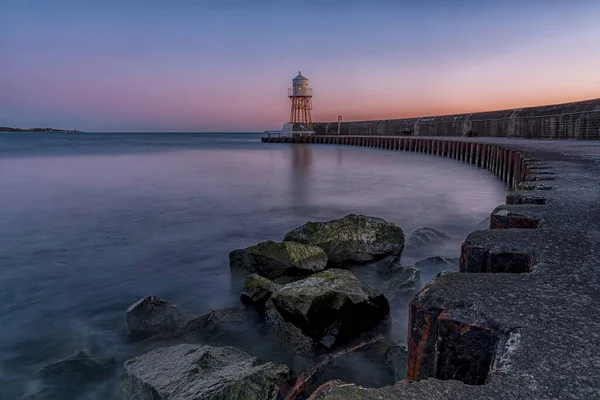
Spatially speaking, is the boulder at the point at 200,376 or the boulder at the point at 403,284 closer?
the boulder at the point at 200,376

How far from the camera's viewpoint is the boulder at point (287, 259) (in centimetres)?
439

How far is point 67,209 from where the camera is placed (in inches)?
392

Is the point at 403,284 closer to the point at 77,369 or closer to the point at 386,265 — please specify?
the point at 386,265

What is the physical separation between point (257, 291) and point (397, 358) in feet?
4.99

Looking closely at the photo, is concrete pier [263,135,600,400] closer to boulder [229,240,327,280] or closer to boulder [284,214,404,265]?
boulder [229,240,327,280]

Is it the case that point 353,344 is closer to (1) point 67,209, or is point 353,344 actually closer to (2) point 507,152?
(1) point 67,209

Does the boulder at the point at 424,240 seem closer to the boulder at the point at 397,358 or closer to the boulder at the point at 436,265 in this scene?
the boulder at the point at 436,265

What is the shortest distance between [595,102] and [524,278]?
21.4 metres

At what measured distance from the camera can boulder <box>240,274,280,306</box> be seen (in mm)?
3881

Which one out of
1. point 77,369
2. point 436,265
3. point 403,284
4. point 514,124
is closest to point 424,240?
point 436,265

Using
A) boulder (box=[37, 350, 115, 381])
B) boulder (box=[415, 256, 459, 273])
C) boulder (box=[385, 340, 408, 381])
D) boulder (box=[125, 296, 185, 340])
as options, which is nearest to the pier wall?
boulder (box=[415, 256, 459, 273])

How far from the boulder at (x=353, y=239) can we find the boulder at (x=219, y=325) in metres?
1.44

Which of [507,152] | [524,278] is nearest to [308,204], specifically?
[507,152]

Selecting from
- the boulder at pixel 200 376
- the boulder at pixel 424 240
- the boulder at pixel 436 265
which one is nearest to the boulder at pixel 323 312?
the boulder at pixel 200 376
